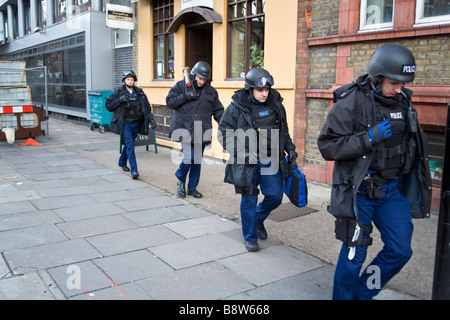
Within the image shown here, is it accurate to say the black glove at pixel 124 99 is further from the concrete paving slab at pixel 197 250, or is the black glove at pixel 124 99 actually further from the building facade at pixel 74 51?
the building facade at pixel 74 51

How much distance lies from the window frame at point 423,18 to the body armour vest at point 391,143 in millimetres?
3361

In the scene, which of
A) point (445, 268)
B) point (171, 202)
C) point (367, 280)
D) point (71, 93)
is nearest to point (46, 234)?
point (171, 202)

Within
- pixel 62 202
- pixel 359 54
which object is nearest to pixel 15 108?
pixel 62 202

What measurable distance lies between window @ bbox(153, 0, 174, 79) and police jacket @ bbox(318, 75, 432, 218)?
29.8ft

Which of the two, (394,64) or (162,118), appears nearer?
(394,64)

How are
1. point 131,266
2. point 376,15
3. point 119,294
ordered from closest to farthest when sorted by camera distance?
1. point 119,294
2. point 131,266
3. point 376,15

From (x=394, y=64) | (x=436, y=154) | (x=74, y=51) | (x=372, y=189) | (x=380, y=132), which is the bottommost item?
(x=436, y=154)

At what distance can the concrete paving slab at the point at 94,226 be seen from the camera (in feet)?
16.5

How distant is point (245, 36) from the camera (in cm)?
905

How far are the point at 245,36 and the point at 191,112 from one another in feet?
10.6

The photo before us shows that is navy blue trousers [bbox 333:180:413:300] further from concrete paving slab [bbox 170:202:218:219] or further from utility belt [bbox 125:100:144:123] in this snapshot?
utility belt [bbox 125:100:144:123]

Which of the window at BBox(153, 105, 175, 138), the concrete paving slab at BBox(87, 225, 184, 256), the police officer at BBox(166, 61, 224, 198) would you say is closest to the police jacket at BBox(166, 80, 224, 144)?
the police officer at BBox(166, 61, 224, 198)

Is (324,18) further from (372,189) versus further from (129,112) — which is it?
(372,189)

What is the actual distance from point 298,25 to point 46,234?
5160 millimetres
